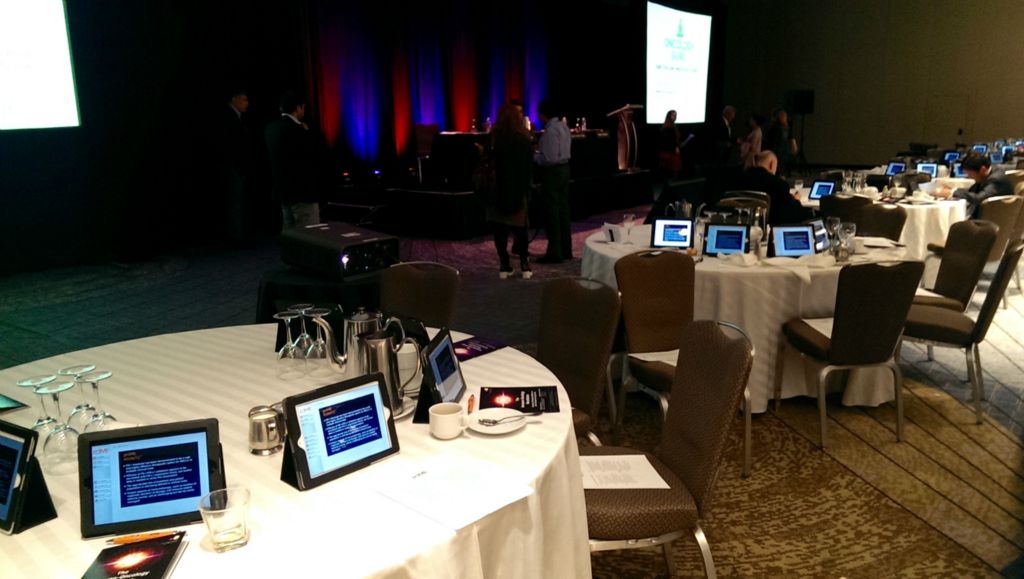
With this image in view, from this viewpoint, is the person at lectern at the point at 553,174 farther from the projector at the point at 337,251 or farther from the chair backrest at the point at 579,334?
the chair backrest at the point at 579,334

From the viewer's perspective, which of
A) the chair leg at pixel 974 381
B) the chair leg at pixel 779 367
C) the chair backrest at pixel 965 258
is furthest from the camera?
the chair backrest at pixel 965 258

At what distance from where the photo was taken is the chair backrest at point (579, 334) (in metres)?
2.72

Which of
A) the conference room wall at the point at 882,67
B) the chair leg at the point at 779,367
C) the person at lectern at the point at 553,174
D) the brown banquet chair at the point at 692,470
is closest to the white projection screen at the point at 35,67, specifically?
the person at lectern at the point at 553,174

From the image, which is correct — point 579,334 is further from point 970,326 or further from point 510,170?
point 510,170

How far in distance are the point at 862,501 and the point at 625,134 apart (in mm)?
10106

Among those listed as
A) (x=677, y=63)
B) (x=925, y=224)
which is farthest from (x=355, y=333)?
(x=677, y=63)

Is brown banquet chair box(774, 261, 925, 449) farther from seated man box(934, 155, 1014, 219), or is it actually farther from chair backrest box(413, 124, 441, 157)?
chair backrest box(413, 124, 441, 157)

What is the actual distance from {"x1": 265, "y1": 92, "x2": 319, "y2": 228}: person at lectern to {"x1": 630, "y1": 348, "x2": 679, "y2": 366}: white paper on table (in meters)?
3.54

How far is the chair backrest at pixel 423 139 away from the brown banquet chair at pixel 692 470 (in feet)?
30.2

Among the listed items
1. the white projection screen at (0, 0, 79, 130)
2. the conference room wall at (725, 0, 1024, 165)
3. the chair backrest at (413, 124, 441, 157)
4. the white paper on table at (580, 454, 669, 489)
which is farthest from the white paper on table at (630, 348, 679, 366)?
the conference room wall at (725, 0, 1024, 165)

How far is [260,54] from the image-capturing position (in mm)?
9016

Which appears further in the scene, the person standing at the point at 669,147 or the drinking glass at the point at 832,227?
the person standing at the point at 669,147

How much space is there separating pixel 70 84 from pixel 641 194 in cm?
773

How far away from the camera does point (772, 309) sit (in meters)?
3.83
